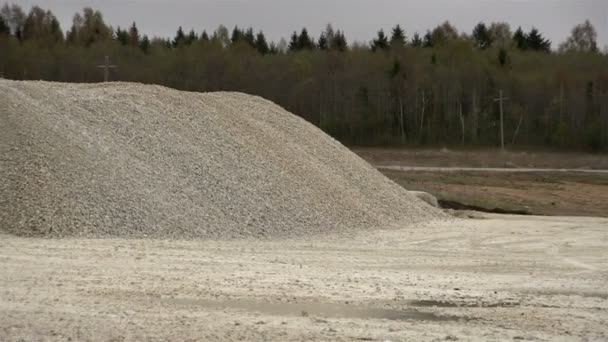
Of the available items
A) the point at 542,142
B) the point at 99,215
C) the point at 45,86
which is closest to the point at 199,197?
the point at 99,215

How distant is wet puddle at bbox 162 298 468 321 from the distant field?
18.7 metres

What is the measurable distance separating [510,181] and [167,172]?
26.5m

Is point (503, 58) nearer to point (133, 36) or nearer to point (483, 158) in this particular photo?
point (483, 158)

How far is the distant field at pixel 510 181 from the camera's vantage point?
29375 mm

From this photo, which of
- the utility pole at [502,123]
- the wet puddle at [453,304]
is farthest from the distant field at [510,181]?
the wet puddle at [453,304]

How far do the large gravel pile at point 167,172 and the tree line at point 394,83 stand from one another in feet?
137

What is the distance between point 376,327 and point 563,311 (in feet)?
9.05

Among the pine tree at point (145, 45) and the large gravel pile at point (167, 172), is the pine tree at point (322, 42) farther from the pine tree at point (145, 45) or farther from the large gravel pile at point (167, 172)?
the large gravel pile at point (167, 172)

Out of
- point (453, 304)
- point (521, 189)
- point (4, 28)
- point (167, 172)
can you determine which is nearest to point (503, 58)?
point (521, 189)

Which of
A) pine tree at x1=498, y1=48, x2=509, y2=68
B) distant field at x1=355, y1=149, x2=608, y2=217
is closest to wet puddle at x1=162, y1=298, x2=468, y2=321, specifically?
distant field at x1=355, y1=149, x2=608, y2=217

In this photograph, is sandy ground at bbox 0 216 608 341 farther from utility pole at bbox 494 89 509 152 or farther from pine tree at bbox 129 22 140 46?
pine tree at bbox 129 22 140 46

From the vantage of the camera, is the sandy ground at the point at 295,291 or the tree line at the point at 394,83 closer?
the sandy ground at the point at 295,291

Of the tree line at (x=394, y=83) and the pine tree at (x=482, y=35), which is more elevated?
the pine tree at (x=482, y=35)

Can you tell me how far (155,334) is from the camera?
8250 millimetres
